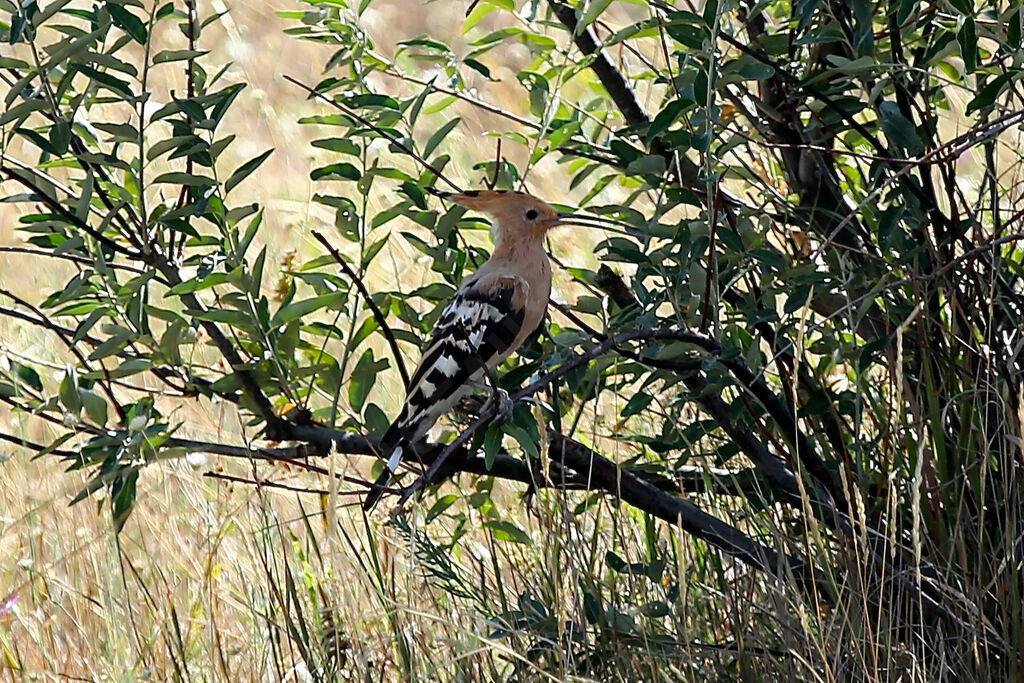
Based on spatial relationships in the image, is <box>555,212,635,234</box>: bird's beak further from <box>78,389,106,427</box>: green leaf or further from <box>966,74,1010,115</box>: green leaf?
<box>78,389,106,427</box>: green leaf

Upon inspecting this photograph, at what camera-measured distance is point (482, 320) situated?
2.36 metres

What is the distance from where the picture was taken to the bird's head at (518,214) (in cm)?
243

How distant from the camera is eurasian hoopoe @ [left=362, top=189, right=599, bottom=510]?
2.30 meters

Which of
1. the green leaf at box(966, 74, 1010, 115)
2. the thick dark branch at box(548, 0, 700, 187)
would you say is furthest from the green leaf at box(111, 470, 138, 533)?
the green leaf at box(966, 74, 1010, 115)

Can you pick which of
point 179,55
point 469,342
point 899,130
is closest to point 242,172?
point 179,55

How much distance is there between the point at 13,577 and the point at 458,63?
4.96 feet

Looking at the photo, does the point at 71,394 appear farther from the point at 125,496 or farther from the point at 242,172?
the point at 242,172

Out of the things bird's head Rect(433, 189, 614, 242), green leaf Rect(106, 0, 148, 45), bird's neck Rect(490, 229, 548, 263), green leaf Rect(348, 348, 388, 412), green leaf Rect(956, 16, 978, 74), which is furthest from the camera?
bird's neck Rect(490, 229, 548, 263)

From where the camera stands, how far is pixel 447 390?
2457 millimetres

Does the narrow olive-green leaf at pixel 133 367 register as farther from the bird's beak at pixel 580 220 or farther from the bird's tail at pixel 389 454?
the bird's beak at pixel 580 220

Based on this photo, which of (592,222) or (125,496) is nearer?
(125,496)

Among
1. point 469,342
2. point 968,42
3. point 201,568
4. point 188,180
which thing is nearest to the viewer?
point 968,42

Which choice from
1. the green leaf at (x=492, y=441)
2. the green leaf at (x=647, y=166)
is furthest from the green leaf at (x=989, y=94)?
the green leaf at (x=492, y=441)

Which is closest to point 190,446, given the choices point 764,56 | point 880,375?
point 764,56
